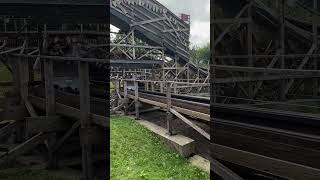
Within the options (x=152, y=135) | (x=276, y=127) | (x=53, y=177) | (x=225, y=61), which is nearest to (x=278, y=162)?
(x=276, y=127)

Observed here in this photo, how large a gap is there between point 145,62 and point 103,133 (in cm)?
108

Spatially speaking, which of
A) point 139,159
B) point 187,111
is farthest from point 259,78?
point 187,111

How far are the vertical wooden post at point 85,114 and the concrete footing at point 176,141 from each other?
854 mm

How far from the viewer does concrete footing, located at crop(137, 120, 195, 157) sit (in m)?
2.32

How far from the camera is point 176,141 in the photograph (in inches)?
96.3

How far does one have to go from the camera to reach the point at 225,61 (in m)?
1.29

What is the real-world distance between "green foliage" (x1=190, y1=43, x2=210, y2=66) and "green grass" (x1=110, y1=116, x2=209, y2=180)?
54cm

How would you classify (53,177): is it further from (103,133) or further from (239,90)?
(239,90)

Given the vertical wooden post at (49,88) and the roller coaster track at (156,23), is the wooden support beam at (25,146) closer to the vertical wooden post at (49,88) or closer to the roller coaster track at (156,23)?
the vertical wooden post at (49,88)

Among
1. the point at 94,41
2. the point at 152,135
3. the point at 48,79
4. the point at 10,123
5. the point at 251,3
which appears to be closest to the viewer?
the point at 251,3

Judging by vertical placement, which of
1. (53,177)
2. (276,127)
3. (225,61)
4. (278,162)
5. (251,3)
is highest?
(251,3)

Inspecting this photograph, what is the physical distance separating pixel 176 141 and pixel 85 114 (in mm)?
1091

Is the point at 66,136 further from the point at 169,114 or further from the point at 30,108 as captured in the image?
the point at 169,114

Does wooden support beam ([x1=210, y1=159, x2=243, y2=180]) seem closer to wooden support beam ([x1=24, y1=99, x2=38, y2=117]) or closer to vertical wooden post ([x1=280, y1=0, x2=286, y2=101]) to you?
vertical wooden post ([x1=280, y1=0, x2=286, y2=101])
